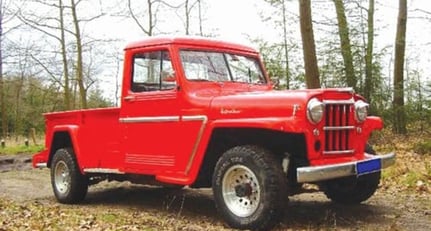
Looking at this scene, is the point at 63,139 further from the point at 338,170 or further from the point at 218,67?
the point at 338,170

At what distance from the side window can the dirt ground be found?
67.3 inches

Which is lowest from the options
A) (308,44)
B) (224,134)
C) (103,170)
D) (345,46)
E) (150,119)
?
(103,170)

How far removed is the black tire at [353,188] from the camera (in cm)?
705

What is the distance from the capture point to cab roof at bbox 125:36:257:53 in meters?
7.41

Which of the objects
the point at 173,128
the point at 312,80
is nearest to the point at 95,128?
the point at 173,128

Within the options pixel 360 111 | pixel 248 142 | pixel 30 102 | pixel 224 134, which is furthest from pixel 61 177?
pixel 30 102

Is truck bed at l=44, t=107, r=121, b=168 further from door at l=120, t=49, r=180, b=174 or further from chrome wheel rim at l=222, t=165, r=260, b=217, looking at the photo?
chrome wheel rim at l=222, t=165, r=260, b=217

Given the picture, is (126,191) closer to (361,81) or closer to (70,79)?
(361,81)

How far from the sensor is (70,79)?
2383 cm

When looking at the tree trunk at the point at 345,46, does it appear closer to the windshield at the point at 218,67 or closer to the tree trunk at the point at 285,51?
the tree trunk at the point at 285,51

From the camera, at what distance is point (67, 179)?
30.0ft

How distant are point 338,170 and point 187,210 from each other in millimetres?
2677

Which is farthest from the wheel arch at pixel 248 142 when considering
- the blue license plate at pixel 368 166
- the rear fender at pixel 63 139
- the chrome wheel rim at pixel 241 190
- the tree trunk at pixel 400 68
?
the tree trunk at pixel 400 68

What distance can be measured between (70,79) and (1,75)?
15.7 feet
